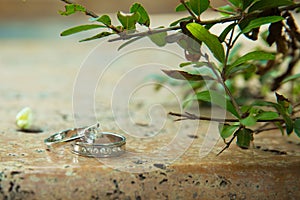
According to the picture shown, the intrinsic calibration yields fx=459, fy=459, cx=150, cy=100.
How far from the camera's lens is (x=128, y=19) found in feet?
1.53

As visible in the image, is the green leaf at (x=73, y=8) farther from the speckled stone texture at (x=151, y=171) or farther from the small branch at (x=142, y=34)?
the speckled stone texture at (x=151, y=171)

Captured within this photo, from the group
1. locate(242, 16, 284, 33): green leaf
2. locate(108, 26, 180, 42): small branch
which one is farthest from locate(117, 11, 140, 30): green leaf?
locate(242, 16, 284, 33): green leaf

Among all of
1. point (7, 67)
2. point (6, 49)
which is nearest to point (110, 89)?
point (7, 67)

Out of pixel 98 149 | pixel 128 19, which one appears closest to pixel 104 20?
pixel 128 19

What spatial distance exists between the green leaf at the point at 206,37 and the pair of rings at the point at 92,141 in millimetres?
153

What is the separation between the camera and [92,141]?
21.4 inches

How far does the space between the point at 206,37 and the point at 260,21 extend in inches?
2.4

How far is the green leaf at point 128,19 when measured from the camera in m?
0.46

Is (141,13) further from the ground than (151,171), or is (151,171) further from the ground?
(141,13)

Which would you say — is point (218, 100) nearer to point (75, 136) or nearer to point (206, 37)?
point (206, 37)

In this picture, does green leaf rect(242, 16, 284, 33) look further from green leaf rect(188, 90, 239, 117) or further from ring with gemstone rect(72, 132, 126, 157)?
ring with gemstone rect(72, 132, 126, 157)

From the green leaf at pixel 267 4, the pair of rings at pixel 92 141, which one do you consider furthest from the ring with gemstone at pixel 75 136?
the green leaf at pixel 267 4

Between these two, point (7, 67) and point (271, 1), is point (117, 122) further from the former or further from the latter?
point (7, 67)

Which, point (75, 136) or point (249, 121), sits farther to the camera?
point (75, 136)
